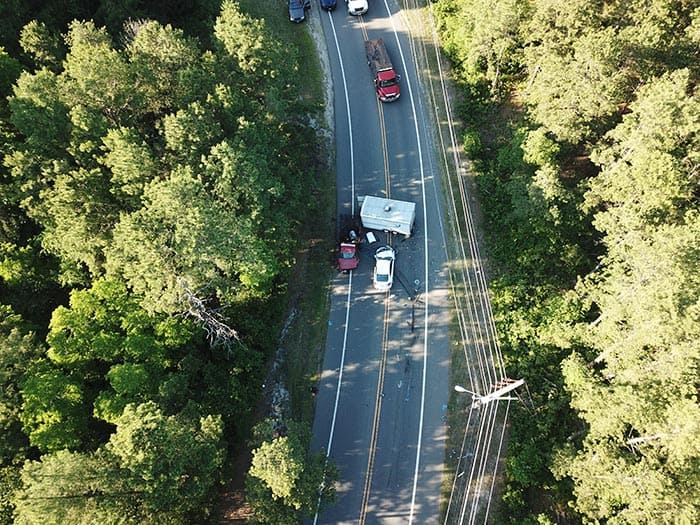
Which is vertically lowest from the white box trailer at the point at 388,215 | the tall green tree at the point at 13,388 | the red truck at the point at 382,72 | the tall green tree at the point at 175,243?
the tall green tree at the point at 13,388

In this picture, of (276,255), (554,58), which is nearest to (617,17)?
(554,58)

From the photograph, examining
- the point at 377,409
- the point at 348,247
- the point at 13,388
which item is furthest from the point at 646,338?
the point at 13,388

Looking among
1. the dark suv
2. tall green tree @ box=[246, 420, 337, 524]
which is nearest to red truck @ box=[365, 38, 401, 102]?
the dark suv

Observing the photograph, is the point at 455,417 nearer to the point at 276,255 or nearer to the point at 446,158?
the point at 276,255

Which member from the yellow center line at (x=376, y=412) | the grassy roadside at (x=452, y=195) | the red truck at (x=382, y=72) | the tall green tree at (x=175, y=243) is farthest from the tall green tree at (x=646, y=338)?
the tall green tree at (x=175, y=243)

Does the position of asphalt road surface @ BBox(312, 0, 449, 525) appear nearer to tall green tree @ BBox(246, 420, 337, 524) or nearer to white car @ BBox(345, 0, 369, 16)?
tall green tree @ BBox(246, 420, 337, 524)

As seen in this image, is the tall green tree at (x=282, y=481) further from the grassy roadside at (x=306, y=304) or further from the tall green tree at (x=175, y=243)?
the tall green tree at (x=175, y=243)
